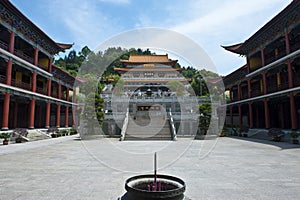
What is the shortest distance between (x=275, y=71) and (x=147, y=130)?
47.3 ft

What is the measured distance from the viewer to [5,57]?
53.6 feet

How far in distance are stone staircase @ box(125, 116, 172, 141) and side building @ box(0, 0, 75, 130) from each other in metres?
9.79

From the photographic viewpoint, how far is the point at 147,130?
20500 mm

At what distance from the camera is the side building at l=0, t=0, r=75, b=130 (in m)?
16.6

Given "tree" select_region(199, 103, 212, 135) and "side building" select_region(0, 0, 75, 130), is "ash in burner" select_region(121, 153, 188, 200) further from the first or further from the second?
"tree" select_region(199, 103, 212, 135)

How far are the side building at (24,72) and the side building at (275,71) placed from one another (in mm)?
21533

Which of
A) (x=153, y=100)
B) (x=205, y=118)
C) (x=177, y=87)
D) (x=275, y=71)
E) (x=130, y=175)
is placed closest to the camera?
(x=130, y=175)

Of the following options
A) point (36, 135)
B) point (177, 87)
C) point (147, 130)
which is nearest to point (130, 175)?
point (147, 130)

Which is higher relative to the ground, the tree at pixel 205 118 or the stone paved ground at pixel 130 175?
the tree at pixel 205 118

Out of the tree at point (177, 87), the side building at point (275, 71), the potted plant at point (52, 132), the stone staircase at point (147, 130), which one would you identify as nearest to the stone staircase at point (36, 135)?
the potted plant at point (52, 132)

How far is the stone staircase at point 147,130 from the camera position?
18.3 meters

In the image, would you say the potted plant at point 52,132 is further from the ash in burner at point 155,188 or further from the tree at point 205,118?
the ash in burner at point 155,188

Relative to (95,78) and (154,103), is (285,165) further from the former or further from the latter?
(154,103)

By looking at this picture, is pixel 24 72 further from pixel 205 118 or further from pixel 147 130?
pixel 205 118
